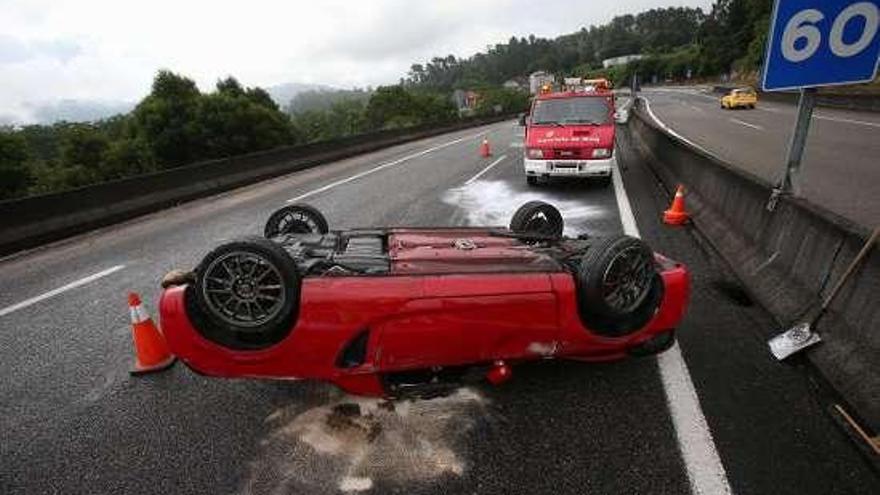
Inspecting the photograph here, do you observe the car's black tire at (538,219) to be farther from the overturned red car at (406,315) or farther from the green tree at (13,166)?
the green tree at (13,166)

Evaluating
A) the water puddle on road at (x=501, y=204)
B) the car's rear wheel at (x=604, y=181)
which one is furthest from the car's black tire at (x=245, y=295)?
the car's rear wheel at (x=604, y=181)

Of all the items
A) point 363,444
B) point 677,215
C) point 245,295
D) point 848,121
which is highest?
point 245,295

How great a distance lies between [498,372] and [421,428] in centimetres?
61

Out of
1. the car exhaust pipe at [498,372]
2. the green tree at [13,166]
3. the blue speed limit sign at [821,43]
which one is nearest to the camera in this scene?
the car exhaust pipe at [498,372]

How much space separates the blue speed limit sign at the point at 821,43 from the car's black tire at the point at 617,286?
2309mm

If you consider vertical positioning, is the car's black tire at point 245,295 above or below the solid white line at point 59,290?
above

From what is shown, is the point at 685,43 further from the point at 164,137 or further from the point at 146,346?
the point at 146,346

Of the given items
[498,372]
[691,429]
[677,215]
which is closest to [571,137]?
[677,215]

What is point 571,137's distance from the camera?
11445mm

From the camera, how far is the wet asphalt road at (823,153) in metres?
8.80

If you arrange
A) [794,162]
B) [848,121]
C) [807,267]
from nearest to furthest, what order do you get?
[807,267], [794,162], [848,121]

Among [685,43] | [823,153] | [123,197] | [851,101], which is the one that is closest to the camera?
[123,197]

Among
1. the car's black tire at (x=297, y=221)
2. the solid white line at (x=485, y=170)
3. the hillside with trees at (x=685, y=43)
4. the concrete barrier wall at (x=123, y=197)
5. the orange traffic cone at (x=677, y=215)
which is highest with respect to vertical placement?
the car's black tire at (x=297, y=221)

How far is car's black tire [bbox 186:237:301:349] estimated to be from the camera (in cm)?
348
